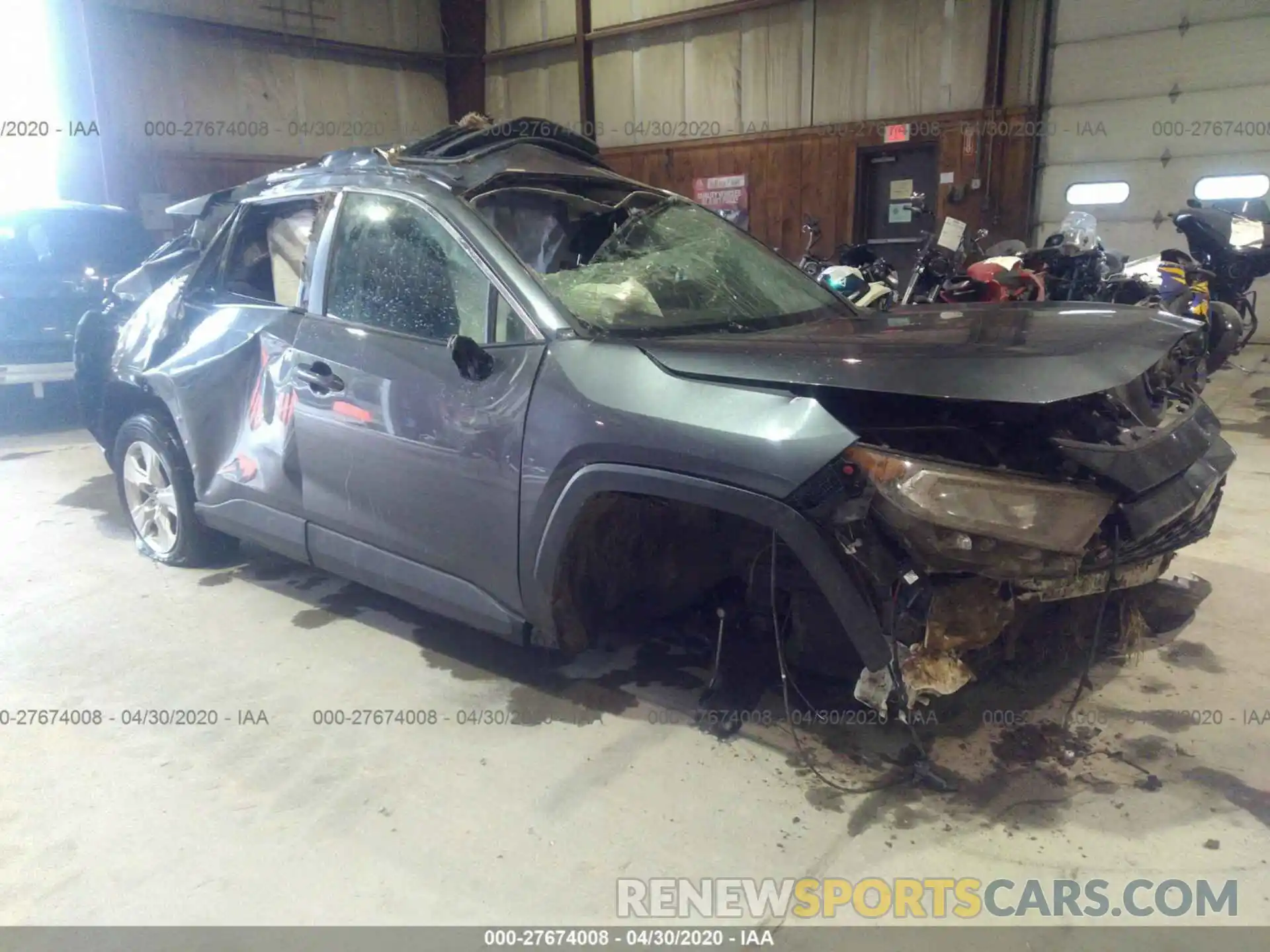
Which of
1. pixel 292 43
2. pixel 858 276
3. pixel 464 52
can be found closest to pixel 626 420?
pixel 858 276

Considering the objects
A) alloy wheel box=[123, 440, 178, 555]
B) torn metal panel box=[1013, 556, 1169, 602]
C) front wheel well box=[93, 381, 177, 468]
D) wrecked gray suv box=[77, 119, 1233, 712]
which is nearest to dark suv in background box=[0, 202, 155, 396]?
front wheel well box=[93, 381, 177, 468]

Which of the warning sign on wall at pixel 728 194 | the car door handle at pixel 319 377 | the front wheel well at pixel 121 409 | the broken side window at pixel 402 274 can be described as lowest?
the front wheel well at pixel 121 409

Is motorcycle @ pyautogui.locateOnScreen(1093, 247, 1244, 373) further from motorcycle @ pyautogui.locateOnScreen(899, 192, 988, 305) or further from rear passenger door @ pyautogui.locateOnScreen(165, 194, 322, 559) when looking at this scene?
rear passenger door @ pyautogui.locateOnScreen(165, 194, 322, 559)

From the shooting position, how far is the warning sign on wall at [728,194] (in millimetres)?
11633

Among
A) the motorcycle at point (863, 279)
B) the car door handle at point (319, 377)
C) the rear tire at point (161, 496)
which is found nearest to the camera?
the car door handle at point (319, 377)

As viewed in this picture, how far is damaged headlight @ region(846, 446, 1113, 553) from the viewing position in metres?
1.91

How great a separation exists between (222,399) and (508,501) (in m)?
1.56

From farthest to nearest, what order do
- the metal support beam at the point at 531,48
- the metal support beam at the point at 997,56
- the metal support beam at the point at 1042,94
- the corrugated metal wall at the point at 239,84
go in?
1. the metal support beam at the point at 531,48
2. the corrugated metal wall at the point at 239,84
3. the metal support beam at the point at 997,56
4. the metal support beam at the point at 1042,94

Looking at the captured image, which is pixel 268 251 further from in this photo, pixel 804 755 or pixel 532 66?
pixel 532 66

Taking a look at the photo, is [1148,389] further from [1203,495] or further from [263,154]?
[263,154]

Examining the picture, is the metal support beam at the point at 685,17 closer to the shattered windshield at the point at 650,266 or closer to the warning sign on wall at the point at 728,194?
the warning sign on wall at the point at 728,194

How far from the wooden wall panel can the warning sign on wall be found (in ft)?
0.27

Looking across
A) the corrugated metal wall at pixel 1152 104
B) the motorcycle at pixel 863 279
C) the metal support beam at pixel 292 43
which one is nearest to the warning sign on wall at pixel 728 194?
the corrugated metal wall at pixel 1152 104

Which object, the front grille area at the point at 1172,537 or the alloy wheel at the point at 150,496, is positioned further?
the alloy wheel at the point at 150,496
